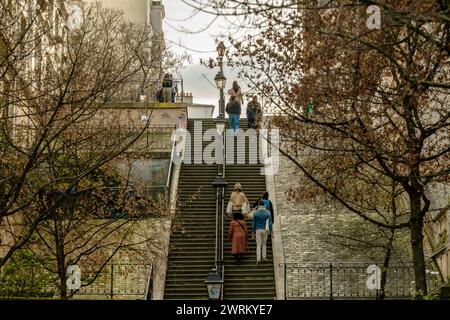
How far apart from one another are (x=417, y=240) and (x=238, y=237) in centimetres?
909

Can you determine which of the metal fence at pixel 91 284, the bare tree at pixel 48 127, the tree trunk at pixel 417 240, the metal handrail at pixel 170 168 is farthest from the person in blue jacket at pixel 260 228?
the tree trunk at pixel 417 240

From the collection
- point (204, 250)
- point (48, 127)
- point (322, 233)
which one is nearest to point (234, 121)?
point (322, 233)

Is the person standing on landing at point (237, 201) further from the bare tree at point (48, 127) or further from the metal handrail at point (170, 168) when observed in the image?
the bare tree at point (48, 127)

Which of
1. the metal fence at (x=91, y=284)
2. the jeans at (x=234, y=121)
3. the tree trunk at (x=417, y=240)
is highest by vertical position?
the jeans at (x=234, y=121)

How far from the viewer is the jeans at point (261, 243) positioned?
28.8 metres

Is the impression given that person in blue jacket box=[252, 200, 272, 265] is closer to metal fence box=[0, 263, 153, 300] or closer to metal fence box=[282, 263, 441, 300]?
metal fence box=[282, 263, 441, 300]

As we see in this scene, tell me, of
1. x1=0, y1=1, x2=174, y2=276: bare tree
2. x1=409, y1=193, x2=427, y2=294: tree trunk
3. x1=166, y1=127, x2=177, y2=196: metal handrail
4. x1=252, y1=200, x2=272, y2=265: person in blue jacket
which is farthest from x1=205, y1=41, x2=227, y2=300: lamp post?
x1=409, y1=193, x2=427, y2=294: tree trunk

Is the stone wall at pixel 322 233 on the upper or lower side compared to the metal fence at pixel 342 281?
upper

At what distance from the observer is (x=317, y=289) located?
1093 inches

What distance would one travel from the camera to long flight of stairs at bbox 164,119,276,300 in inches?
1110

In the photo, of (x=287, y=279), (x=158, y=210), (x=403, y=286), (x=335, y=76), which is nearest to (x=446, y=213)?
(x=403, y=286)

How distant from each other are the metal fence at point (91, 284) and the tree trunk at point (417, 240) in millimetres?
6974

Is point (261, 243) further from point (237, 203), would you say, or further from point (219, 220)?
point (219, 220)

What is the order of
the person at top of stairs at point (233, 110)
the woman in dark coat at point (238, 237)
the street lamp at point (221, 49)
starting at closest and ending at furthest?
the street lamp at point (221, 49) → the woman in dark coat at point (238, 237) → the person at top of stairs at point (233, 110)
